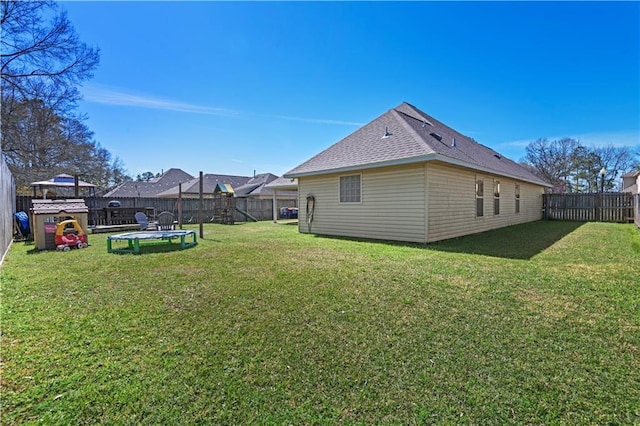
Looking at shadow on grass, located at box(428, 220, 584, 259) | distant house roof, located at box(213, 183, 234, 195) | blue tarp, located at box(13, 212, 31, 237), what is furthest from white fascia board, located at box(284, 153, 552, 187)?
blue tarp, located at box(13, 212, 31, 237)

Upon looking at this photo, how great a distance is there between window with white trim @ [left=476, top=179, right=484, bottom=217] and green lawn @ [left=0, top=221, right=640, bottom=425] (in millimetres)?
5955

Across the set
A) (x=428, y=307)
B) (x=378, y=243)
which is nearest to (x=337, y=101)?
(x=378, y=243)

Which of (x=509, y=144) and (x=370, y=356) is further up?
(x=509, y=144)

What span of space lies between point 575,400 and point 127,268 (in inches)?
249

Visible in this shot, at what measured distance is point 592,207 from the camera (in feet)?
56.1

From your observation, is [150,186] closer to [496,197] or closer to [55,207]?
[55,207]

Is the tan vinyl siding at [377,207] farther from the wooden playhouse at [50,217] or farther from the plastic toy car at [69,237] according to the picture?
the wooden playhouse at [50,217]

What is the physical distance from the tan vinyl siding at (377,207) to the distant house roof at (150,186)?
23.3m

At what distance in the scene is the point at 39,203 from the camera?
8.16 metres

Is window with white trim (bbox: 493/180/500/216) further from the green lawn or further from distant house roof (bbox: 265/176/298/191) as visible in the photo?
distant house roof (bbox: 265/176/298/191)

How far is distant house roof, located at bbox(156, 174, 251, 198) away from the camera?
1054 inches

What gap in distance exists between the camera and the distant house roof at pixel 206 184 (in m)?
26.8

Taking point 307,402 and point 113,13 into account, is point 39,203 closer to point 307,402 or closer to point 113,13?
point 113,13

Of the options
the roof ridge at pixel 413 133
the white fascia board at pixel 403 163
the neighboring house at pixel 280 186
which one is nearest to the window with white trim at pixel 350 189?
the white fascia board at pixel 403 163
